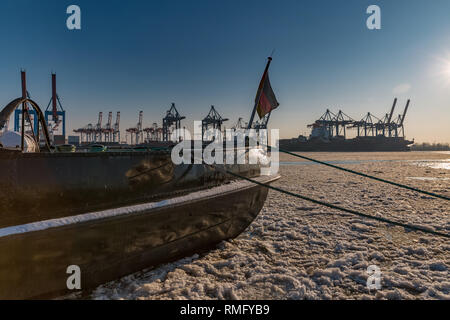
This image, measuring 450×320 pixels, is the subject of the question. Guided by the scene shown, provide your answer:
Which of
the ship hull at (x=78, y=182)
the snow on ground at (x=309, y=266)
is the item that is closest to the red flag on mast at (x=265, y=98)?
the snow on ground at (x=309, y=266)

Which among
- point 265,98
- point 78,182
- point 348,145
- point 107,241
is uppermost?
point 348,145

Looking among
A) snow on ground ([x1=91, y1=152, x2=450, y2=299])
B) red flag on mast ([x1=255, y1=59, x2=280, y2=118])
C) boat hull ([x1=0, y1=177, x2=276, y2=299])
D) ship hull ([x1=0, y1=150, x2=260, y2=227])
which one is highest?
red flag on mast ([x1=255, y1=59, x2=280, y2=118])

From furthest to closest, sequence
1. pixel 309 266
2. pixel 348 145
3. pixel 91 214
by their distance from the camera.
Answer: pixel 348 145
pixel 309 266
pixel 91 214

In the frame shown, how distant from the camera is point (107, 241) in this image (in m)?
2.48

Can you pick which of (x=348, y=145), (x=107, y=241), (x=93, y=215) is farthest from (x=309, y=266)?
(x=348, y=145)

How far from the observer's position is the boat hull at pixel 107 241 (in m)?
2.01

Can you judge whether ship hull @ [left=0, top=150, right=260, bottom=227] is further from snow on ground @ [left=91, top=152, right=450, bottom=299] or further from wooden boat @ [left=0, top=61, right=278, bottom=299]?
snow on ground @ [left=91, top=152, right=450, bottom=299]

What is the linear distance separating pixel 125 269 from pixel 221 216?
152cm

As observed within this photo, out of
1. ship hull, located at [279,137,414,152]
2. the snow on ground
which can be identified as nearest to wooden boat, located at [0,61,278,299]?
the snow on ground

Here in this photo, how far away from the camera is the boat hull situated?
201cm

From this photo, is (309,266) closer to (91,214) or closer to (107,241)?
(107,241)
